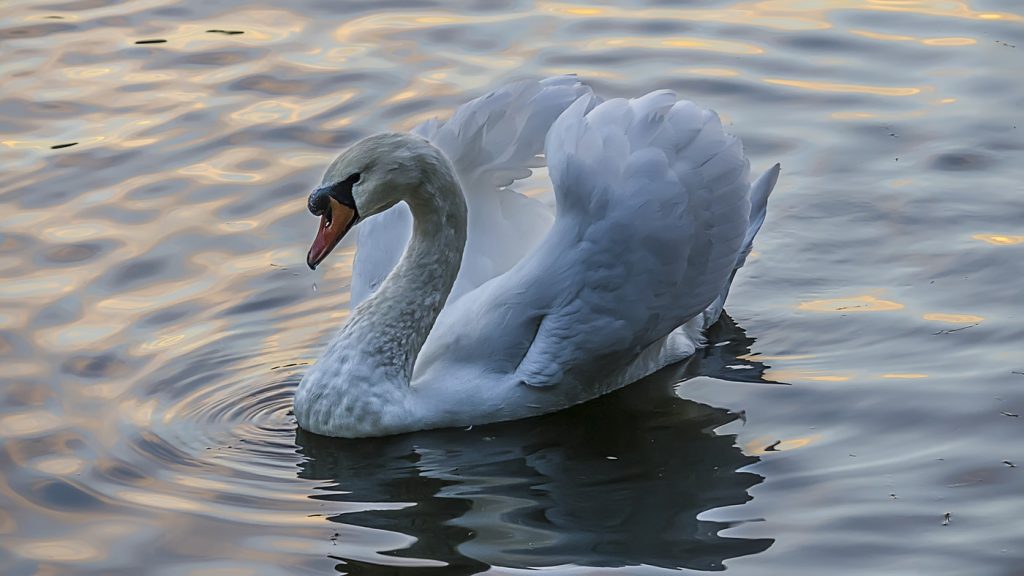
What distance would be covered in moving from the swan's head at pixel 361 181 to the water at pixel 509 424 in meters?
0.85

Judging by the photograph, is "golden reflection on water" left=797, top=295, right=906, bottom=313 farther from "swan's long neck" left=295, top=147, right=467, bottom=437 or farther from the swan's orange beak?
the swan's orange beak

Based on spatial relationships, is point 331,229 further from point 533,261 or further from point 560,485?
point 560,485

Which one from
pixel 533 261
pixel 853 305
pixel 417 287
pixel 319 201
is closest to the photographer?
pixel 319 201

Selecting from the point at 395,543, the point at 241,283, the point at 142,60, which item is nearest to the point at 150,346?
the point at 241,283

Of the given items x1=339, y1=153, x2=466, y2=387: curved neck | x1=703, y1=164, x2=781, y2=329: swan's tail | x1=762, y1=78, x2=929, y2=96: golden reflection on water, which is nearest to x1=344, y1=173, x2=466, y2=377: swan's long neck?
x1=339, y1=153, x2=466, y2=387: curved neck

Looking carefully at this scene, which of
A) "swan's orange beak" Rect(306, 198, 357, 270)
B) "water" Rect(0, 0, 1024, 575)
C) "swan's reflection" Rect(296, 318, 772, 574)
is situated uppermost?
"swan's orange beak" Rect(306, 198, 357, 270)

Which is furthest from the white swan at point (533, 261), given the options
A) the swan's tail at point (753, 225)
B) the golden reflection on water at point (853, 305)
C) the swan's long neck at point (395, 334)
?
the golden reflection on water at point (853, 305)

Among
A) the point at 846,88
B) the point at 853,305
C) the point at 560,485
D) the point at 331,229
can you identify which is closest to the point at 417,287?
the point at 331,229

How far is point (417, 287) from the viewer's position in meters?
7.61

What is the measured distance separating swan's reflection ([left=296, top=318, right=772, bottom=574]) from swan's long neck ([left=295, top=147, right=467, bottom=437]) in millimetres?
105

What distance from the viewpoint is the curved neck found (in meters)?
7.43

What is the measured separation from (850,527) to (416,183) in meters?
2.18

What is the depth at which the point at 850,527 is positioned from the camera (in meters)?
6.45

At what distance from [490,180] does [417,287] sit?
27.5 inches
